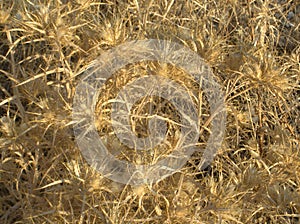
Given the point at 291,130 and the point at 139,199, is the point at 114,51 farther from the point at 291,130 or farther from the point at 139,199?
the point at 291,130

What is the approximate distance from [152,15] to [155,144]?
394 millimetres

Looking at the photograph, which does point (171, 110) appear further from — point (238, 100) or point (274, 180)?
point (274, 180)

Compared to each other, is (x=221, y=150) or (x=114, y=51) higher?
(x=114, y=51)

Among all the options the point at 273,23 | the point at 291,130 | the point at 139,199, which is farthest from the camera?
the point at 273,23

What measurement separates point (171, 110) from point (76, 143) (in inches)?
11.0

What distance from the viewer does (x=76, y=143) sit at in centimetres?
135

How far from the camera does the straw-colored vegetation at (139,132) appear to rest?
1.27 meters

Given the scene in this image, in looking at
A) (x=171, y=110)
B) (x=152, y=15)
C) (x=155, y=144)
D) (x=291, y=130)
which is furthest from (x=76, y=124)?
(x=291, y=130)

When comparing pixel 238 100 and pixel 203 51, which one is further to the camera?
pixel 238 100

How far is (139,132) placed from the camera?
56.0 inches

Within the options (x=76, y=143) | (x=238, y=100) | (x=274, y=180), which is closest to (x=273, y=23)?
(x=238, y=100)

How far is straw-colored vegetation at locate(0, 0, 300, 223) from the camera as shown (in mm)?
1267

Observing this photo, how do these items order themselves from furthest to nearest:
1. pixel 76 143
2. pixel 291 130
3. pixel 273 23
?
1. pixel 273 23
2. pixel 291 130
3. pixel 76 143

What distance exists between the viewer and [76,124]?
4.29 feet
